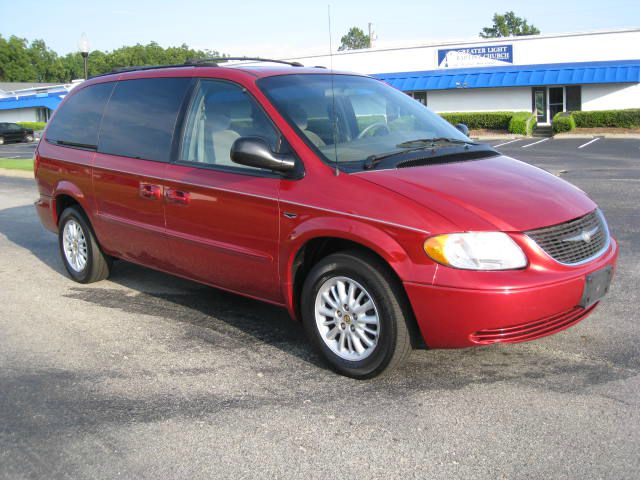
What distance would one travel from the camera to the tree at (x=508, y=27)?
108500 millimetres

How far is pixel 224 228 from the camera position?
500 centimetres

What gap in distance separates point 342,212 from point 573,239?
4.42 ft

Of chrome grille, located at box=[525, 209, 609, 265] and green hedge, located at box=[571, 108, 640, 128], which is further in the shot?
green hedge, located at box=[571, 108, 640, 128]

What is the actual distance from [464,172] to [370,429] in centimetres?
174

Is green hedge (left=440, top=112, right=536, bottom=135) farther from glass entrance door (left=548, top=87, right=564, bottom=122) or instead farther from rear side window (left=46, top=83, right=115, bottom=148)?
rear side window (left=46, top=83, right=115, bottom=148)

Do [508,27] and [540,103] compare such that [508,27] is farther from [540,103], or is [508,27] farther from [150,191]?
[150,191]

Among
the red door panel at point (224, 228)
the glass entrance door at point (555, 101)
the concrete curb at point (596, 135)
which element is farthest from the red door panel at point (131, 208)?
the glass entrance door at point (555, 101)

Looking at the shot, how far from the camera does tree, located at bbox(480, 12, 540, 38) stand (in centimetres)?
10850

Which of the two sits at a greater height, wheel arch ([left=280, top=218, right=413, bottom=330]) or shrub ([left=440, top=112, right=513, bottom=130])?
wheel arch ([left=280, top=218, right=413, bottom=330])

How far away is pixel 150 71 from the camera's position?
6066 millimetres

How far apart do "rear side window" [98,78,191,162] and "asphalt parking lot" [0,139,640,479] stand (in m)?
1.34

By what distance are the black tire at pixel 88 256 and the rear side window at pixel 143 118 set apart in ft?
2.67

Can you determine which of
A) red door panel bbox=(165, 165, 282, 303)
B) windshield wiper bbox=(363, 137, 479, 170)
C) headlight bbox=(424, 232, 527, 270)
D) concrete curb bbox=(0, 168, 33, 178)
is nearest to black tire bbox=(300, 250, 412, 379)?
headlight bbox=(424, 232, 527, 270)

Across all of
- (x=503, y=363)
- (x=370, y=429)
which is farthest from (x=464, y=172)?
(x=370, y=429)
